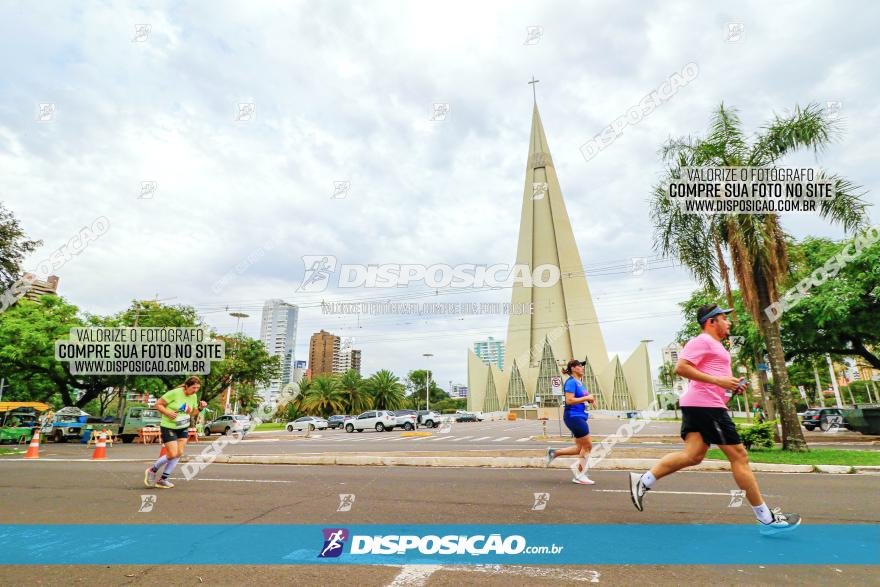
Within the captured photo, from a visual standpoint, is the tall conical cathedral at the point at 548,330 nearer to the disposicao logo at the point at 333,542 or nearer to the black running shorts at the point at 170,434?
the black running shorts at the point at 170,434

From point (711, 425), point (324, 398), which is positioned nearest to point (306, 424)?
point (324, 398)

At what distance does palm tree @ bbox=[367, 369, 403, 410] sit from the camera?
220ft

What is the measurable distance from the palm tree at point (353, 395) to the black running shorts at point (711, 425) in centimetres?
6011

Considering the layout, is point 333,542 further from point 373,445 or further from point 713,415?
point 373,445

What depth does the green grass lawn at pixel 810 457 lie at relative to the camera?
9.38m

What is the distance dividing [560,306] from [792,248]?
7439cm

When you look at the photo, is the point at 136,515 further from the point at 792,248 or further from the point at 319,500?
the point at 792,248

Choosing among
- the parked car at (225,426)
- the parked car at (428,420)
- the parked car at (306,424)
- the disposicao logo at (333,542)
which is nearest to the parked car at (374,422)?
the parked car at (428,420)

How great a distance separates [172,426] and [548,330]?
82.4m

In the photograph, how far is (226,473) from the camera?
29.7 feet

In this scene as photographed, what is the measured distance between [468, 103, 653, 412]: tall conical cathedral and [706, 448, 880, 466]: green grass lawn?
70771mm

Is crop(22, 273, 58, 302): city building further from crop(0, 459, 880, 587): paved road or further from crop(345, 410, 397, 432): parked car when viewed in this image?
crop(345, 410, 397, 432): parked car

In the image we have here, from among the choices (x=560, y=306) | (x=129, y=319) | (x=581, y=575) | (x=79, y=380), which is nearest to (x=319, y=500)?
(x=581, y=575)

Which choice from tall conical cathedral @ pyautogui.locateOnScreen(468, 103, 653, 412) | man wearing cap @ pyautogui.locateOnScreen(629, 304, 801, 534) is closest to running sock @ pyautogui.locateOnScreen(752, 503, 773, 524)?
man wearing cap @ pyautogui.locateOnScreen(629, 304, 801, 534)
